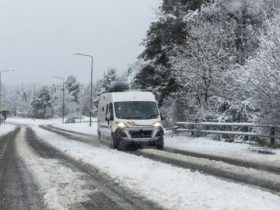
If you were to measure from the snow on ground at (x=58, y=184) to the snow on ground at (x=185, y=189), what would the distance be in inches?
33.7

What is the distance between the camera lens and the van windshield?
20998 millimetres

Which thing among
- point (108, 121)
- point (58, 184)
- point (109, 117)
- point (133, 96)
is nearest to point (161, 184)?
point (58, 184)

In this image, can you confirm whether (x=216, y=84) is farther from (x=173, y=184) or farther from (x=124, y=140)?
(x=173, y=184)

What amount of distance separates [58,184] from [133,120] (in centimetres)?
1014

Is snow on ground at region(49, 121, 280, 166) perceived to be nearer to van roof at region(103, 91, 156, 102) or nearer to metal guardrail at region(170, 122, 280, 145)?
metal guardrail at region(170, 122, 280, 145)

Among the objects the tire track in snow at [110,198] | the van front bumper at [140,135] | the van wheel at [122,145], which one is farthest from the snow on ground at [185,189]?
the van wheel at [122,145]

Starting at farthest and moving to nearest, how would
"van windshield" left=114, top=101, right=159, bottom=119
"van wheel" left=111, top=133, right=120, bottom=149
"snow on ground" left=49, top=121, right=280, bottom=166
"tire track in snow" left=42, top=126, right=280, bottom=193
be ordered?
"van windshield" left=114, top=101, right=159, bottom=119
"van wheel" left=111, top=133, right=120, bottom=149
"snow on ground" left=49, top=121, right=280, bottom=166
"tire track in snow" left=42, top=126, right=280, bottom=193

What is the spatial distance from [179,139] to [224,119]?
2661mm

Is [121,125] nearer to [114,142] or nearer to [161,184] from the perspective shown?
[114,142]

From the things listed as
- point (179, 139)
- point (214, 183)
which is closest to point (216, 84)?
point (179, 139)

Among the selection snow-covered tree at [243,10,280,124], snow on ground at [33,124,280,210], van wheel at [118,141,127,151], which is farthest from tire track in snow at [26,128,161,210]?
snow-covered tree at [243,10,280,124]

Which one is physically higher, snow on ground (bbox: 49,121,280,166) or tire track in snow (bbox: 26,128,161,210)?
snow on ground (bbox: 49,121,280,166)

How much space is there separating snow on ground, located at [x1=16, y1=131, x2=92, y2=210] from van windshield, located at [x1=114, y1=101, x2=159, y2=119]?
6426mm

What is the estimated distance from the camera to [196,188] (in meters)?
9.44
